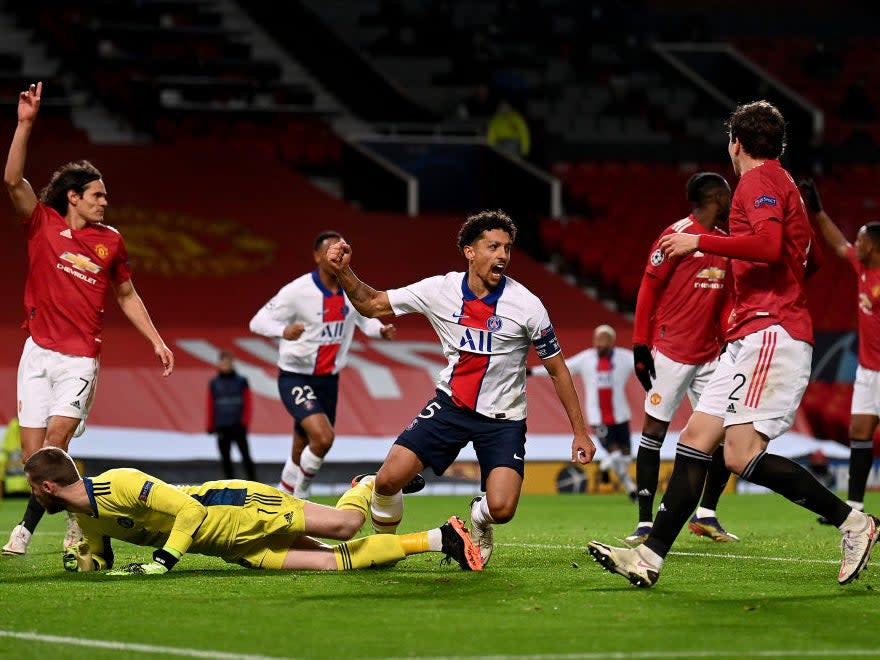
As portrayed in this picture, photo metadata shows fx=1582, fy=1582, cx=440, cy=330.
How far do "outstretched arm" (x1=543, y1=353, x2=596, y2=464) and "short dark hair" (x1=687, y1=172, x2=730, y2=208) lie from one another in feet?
7.79

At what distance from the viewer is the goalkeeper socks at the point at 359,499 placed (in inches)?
360

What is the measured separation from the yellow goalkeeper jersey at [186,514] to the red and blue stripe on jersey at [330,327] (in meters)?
5.26

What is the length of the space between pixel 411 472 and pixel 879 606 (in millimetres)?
2902

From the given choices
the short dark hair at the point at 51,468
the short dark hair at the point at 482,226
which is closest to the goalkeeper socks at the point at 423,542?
the short dark hair at the point at 482,226

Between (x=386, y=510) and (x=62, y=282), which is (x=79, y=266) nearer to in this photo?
(x=62, y=282)

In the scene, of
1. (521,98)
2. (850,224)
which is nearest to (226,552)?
(850,224)

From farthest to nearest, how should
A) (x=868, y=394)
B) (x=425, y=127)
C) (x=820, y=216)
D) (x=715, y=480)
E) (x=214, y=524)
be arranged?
(x=425, y=127)
(x=868, y=394)
(x=715, y=480)
(x=820, y=216)
(x=214, y=524)

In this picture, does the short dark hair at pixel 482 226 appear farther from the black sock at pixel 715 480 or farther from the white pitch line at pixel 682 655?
the white pitch line at pixel 682 655

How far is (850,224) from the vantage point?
2791cm

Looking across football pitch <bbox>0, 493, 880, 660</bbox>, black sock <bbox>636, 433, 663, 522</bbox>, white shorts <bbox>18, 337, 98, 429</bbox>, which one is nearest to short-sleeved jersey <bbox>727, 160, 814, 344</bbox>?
football pitch <bbox>0, 493, 880, 660</bbox>

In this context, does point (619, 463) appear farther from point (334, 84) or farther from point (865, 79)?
point (865, 79)

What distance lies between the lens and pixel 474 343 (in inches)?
365

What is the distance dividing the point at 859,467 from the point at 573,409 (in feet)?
14.8

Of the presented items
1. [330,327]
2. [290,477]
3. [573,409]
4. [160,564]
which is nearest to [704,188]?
[573,409]
